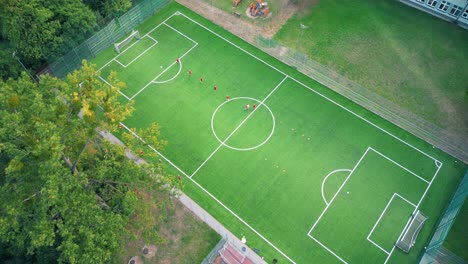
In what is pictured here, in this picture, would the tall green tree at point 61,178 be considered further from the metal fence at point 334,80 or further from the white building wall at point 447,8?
the white building wall at point 447,8

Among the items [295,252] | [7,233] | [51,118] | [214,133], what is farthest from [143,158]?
[295,252]

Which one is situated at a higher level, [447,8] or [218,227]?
[447,8]

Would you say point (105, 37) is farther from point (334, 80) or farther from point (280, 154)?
point (334, 80)

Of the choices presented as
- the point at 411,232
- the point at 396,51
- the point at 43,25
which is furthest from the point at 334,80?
the point at 43,25

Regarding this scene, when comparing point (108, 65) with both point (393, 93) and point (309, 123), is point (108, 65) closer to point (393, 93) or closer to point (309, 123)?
point (309, 123)

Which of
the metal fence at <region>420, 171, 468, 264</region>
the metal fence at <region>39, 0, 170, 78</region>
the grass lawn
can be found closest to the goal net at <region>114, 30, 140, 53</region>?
the metal fence at <region>39, 0, 170, 78</region>

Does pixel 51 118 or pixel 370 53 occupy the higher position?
pixel 370 53
